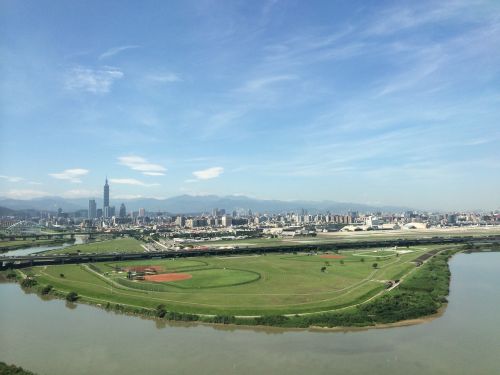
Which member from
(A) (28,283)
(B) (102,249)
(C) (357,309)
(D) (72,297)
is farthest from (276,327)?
(B) (102,249)

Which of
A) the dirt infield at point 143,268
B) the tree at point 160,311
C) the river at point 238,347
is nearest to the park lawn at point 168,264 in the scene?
the dirt infield at point 143,268

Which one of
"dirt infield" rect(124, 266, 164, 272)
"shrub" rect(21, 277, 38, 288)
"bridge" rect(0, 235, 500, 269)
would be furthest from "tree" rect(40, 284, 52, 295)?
"bridge" rect(0, 235, 500, 269)

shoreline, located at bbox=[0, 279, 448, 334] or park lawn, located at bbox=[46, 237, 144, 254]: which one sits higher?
park lawn, located at bbox=[46, 237, 144, 254]

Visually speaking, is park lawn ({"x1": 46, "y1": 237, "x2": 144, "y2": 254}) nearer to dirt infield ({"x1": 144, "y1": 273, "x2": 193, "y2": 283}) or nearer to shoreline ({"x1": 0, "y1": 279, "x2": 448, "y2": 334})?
dirt infield ({"x1": 144, "y1": 273, "x2": 193, "y2": 283})

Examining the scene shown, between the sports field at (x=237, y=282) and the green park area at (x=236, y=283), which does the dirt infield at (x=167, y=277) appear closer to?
the green park area at (x=236, y=283)

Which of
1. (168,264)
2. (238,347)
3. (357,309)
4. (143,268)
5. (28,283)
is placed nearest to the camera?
(238,347)

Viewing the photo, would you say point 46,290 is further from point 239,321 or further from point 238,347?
point 238,347
